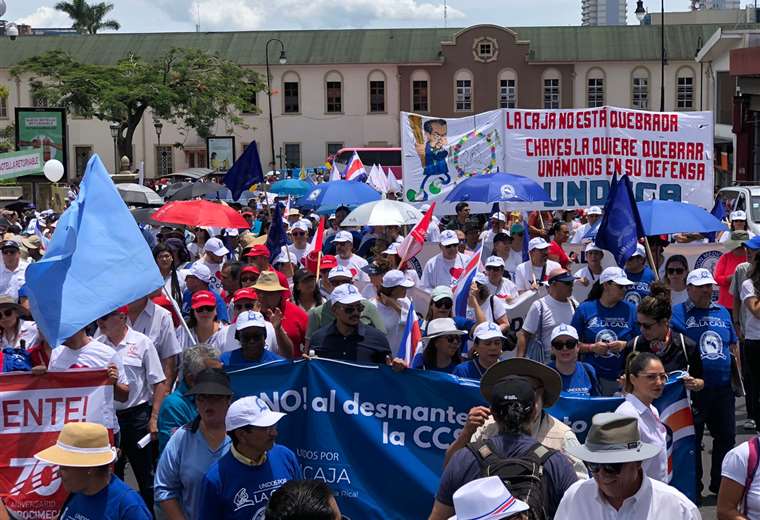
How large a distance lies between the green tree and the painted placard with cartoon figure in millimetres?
40567

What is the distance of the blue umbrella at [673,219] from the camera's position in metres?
11.9

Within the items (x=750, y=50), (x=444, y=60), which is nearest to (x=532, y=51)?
(x=444, y=60)

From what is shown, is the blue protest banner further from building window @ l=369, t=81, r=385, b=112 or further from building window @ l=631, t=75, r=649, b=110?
building window @ l=631, t=75, r=649, b=110

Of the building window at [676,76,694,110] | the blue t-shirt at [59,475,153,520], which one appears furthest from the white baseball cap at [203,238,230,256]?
the building window at [676,76,694,110]

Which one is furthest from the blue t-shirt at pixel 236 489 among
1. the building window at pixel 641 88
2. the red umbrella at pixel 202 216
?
the building window at pixel 641 88

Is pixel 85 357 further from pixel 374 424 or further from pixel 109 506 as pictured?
pixel 109 506

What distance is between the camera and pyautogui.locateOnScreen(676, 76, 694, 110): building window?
69.2m

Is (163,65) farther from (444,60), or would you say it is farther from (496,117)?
(496,117)

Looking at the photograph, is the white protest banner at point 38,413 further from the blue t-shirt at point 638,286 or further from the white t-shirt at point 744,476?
the blue t-shirt at point 638,286

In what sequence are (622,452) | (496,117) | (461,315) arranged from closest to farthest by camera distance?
1. (622,452)
2. (461,315)
3. (496,117)

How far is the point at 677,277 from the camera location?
33.1 ft

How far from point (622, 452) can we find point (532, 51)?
6651cm

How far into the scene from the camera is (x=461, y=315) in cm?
970

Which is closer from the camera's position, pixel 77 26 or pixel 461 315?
pixel 461 315
